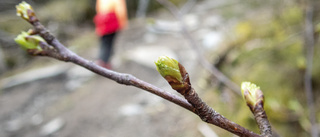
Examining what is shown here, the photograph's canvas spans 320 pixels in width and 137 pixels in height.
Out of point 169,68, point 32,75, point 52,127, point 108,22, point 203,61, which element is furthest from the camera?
point 32,75

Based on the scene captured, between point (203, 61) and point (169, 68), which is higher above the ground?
point (203, 61)

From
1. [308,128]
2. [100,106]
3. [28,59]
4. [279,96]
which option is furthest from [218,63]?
[28,59]

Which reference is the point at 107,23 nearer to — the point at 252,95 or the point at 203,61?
the point at 203,61

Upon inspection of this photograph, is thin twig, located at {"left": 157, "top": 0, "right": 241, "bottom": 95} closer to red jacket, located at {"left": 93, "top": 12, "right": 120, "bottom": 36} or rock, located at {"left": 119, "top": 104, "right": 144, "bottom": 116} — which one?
rock, located at {"left": 119, "top": 104, "right": 144, "bottom": 116}

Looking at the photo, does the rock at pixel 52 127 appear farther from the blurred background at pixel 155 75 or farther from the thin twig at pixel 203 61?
the thin twig at pixel 203 61

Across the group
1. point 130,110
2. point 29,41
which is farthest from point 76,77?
point 29,41

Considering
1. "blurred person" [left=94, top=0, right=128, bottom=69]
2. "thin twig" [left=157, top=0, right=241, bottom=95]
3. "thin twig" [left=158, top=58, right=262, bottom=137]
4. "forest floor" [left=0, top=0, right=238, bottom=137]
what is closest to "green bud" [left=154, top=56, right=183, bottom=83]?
"thin twig" [left=158, top=58, right=262, bottom=137]

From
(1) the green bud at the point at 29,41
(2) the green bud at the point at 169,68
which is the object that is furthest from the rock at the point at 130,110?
(2) the green bud at the point at 169,68
